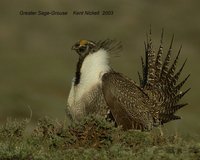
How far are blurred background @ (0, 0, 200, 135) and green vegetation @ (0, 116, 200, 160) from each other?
6.95m

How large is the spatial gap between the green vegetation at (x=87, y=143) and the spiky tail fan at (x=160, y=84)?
5.70 ft

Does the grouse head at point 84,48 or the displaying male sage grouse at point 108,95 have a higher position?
the grouse head at point 84,48

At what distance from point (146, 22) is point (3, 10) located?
20.4 feet

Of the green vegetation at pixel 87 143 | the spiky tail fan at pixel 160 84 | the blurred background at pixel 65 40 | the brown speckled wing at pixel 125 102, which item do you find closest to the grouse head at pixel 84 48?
the brown speckled wing at pixel 125 102

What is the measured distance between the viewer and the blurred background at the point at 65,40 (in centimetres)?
1977

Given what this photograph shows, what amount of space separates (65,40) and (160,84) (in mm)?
23947

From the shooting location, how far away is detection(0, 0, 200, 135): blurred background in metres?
19.8

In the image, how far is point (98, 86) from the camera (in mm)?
8141

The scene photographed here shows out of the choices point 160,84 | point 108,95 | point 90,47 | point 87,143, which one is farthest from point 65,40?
point 87,143

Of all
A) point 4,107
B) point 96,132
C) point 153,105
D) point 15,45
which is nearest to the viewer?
point 96,132

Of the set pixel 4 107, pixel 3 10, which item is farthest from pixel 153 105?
pixel 3 10

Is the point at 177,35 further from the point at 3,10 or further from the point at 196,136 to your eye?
the point at 196,136

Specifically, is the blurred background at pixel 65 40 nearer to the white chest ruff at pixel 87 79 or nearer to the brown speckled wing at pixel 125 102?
the white chest ruff at pixel 87 79

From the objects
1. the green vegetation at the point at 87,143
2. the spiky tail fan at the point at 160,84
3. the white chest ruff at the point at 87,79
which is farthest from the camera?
the spiky tail fan at the point at 160,84
